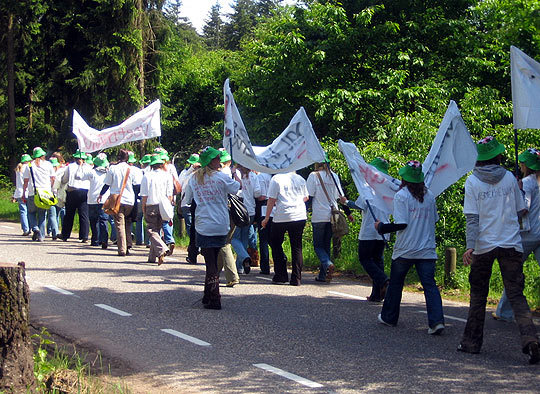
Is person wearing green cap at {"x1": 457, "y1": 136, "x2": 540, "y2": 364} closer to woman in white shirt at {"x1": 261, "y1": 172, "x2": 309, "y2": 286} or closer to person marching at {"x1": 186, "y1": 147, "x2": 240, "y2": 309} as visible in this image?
person marching at {"x1": 186, "y1": 147, "x2": 240, "y2": 309}

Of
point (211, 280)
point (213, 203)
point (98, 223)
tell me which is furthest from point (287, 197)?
point (98, 223)

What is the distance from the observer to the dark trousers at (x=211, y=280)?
9070mm

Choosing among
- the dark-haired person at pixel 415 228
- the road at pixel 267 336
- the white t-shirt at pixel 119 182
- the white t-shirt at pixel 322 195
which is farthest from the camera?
the white t-shirt at pixel 119 182

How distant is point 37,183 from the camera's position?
16.8 m

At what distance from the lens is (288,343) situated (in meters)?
7.32

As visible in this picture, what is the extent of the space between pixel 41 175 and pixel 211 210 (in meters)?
8.88

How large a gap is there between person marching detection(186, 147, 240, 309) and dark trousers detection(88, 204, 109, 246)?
7.14 metres

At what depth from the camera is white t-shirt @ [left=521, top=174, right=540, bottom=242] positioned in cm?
803

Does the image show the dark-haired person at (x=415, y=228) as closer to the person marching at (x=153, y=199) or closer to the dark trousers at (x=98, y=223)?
the person marching at (x=153, y=199)

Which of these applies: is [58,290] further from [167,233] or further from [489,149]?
[489,149]

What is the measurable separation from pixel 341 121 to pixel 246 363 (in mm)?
18379

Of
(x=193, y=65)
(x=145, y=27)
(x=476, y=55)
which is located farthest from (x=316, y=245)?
(x=193, y=65)

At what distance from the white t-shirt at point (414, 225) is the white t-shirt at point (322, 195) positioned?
3.22m

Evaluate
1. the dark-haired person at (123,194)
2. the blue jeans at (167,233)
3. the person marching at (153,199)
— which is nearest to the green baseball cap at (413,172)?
the person marching at (153,199)
